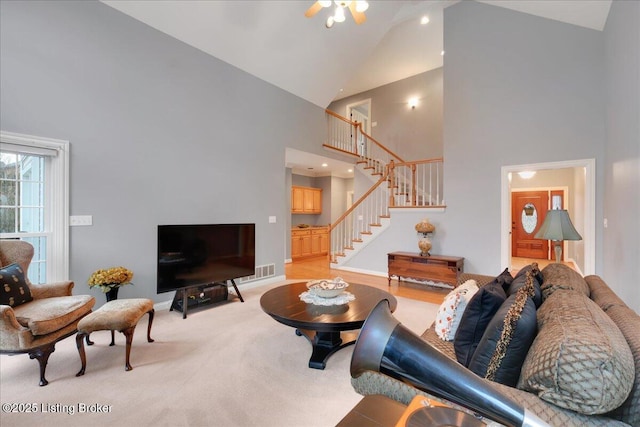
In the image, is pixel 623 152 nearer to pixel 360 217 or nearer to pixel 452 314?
pixel 452 314

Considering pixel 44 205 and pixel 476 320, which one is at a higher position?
pixel 44 205

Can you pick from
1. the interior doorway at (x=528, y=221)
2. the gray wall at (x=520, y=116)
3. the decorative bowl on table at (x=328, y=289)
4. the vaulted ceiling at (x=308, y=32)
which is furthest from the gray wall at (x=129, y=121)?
the interior doorway at (x=528, y=221)

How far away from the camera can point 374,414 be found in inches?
36.3

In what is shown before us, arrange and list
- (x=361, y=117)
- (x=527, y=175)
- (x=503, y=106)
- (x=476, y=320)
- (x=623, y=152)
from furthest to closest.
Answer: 1. (x=361, y=117)
2. (x=527, y=175)
3. (x=503, y=106)
4. (x=623, y=152)
5. (x=476, y=320)

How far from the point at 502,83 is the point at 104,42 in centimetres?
560

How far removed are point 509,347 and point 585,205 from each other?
170 inches

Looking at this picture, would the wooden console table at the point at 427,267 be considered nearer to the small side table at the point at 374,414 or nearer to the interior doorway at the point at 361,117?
the interior doorway at the point at 361,117

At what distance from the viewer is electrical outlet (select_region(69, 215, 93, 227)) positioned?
301 centimetres

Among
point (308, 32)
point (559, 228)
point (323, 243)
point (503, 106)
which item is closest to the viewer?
point (559, 228)

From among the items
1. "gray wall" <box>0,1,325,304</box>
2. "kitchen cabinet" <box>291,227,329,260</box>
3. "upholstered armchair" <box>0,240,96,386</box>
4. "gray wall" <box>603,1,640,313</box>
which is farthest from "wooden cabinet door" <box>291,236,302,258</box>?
"gray wall" <box>603,1,640,313</box>

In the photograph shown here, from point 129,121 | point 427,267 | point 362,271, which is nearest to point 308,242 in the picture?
point 362,271

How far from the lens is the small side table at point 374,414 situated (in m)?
0.87

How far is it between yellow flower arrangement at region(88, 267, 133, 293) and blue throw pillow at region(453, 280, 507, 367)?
3.31 metres

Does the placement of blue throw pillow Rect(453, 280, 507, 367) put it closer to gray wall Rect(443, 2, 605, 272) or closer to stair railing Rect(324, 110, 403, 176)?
gray wall Rect(443, 2, 605, 272)
